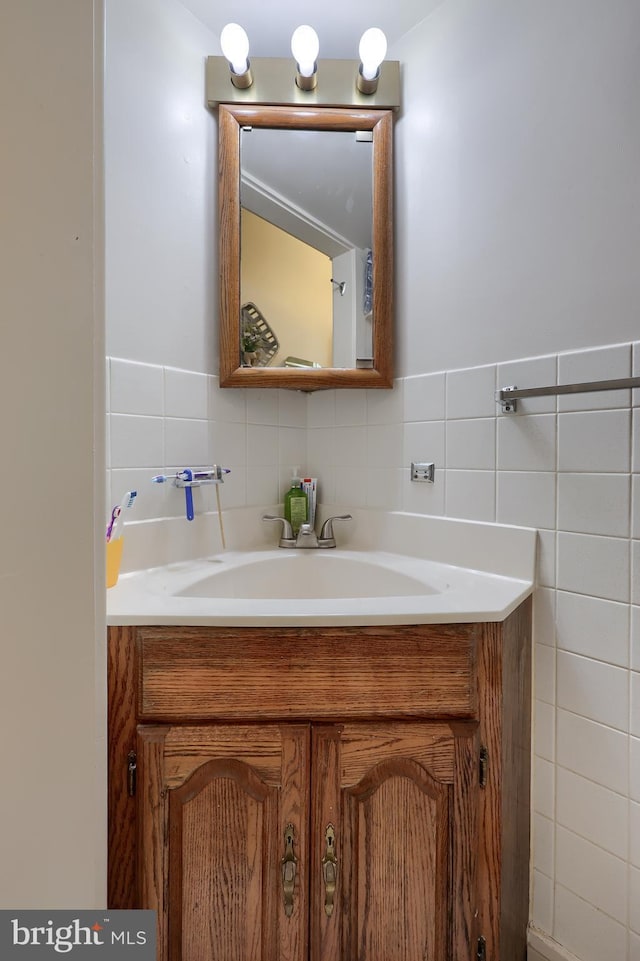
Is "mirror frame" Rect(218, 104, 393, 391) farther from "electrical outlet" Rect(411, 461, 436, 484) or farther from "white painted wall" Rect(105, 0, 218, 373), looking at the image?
"electrical outlet" Rect(411, 461, 436, 484)

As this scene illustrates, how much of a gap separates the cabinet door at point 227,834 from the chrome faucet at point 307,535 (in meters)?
0.57

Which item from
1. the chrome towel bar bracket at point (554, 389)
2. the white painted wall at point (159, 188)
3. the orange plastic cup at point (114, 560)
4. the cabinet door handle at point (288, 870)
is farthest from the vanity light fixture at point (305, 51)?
the cabinet door handle at point (288, 870)

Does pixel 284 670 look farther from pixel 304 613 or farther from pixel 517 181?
pixel 517 181

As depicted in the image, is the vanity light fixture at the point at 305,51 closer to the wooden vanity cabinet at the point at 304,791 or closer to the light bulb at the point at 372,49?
the light bulb at the point at 372,49

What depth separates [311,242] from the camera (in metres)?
1.27

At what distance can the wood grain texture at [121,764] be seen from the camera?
0.80 meters

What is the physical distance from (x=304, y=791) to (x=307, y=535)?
63 cm

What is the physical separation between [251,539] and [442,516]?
53 centimetres

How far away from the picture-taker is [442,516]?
46.9 inches

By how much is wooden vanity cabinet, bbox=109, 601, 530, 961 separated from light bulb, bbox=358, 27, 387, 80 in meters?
1.33

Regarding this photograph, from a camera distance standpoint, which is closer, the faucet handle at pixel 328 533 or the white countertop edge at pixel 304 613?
the white countertop edge at pixel 304 613

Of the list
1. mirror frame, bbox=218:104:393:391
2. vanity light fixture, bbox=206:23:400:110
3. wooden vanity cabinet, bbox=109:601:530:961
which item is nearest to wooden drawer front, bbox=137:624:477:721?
wooden vanity cabinet, bbox=109:601:530:961

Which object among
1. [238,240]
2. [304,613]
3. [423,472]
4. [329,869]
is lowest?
[329,869]

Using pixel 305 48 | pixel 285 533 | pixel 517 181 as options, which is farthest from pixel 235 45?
pixel 285 533
